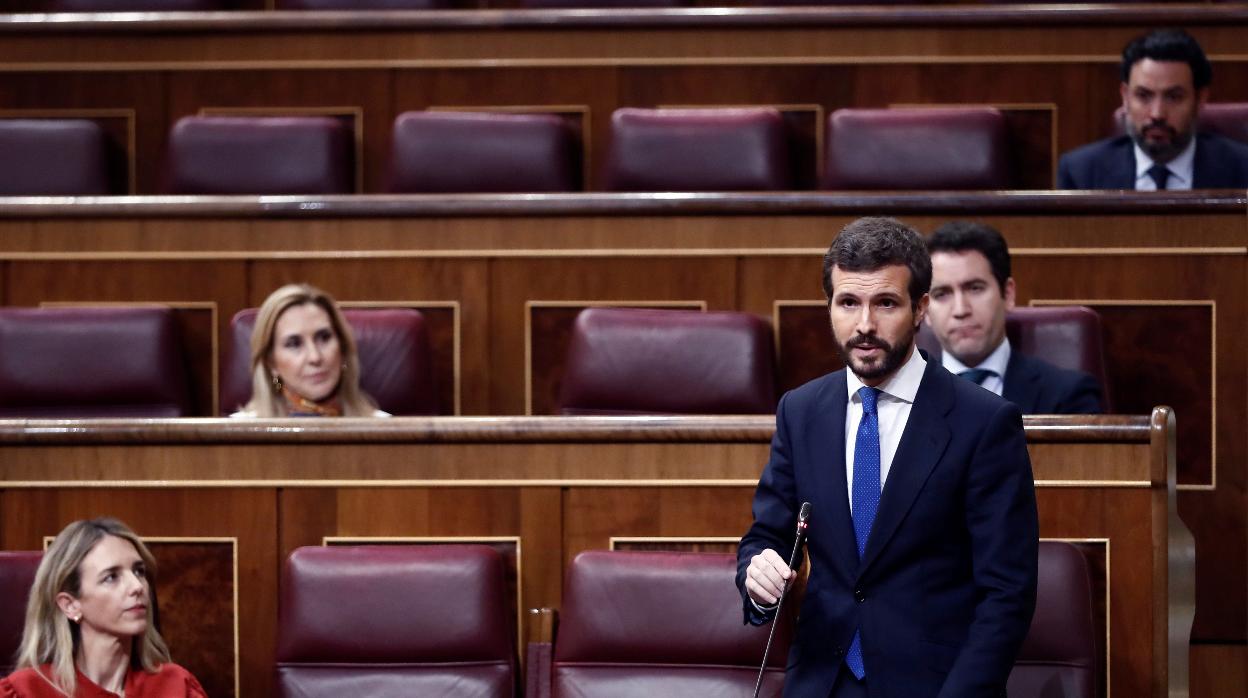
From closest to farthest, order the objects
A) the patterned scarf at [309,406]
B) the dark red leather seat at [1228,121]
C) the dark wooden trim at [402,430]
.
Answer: the dark wooden trim at [402,430] → the patterned scarf at [309,406] → the dark red leather seat at [1228,121]

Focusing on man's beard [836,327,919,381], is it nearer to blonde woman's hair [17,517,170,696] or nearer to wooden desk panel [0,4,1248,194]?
blonde woman's hair [17,517,170,696]

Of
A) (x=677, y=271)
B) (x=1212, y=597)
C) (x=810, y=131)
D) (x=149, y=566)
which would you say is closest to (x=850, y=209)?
(x=677, y=271)

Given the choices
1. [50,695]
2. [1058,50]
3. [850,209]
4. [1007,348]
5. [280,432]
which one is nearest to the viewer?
[50,695]

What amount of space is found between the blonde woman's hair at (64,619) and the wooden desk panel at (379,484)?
67mm

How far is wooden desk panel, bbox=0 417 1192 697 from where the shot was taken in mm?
913

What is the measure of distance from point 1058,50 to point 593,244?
0.49 m

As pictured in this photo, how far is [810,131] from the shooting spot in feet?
4.76

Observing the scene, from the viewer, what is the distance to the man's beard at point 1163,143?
1.26 metres

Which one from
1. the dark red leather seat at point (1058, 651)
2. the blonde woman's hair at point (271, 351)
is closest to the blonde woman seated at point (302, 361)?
the blonde woman's hair at point (271, 351)

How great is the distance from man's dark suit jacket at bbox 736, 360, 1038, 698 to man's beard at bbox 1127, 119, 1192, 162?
0.66 metres

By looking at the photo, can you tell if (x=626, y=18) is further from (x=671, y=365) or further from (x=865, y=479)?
(x=865, y=479)

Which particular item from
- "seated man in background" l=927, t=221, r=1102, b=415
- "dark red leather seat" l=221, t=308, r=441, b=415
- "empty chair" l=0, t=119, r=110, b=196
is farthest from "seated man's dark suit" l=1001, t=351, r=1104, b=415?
"empty chair" l=0, t=119, r=110, b=196

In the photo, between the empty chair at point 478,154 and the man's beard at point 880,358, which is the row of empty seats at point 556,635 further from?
the empty chair at point 478,154

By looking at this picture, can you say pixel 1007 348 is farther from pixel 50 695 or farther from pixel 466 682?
pixel 50 695
